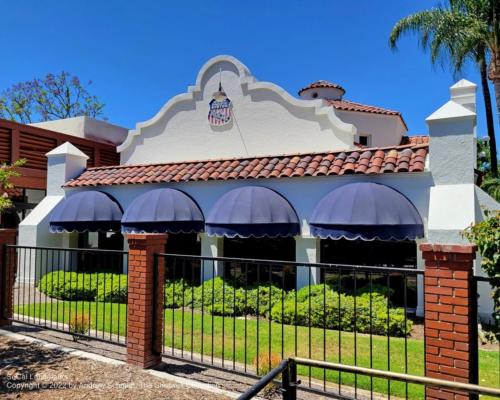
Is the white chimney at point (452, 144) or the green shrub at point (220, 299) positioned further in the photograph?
the green shrub at point (220, 299)

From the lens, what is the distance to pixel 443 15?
2112cm

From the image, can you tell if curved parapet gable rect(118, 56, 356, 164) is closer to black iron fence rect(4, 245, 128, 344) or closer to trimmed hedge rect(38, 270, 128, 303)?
black iron fence rect(4, 245, 128, 344)

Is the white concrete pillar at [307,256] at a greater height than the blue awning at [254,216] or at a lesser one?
lesser

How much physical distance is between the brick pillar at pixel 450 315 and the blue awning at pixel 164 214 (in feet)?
32.6

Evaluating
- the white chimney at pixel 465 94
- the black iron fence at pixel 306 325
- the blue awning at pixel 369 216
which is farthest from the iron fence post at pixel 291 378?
the white chimney at pixel 465 94

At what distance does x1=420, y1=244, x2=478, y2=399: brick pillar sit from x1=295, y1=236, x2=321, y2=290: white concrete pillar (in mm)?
Answer: 7499

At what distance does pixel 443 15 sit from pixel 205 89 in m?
13.9

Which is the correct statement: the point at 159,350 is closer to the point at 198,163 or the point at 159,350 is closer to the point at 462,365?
the point at 462,365

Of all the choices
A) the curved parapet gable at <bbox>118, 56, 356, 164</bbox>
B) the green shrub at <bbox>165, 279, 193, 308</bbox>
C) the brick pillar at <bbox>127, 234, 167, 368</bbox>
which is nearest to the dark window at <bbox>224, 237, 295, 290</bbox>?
the green shrub at <bbox>165, 279, 193, 308</bbox>

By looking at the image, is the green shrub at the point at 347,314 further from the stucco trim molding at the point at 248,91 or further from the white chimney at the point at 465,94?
the white chimney at the point at 465,94

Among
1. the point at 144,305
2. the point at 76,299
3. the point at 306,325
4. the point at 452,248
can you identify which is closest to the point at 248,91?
the point at 306,325

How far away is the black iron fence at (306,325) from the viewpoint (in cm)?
593

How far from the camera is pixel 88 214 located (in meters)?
15.3

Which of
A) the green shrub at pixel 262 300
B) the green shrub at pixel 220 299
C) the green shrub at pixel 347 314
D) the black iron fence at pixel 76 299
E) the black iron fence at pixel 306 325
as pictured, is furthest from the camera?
the green shrub at pixel 220 299
